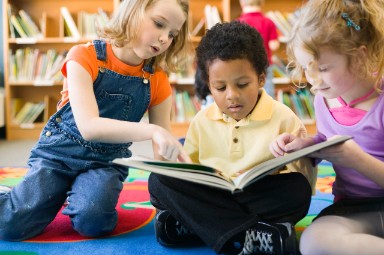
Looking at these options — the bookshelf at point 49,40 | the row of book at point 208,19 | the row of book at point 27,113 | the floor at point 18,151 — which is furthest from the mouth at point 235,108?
the row of book at point 27,113

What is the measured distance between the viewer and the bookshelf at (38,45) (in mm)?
3400

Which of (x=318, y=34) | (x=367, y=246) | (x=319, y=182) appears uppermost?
(x=318, y=34)

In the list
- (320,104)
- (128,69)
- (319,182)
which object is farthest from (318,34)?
(319,182)

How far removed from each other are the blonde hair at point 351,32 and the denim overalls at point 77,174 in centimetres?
52

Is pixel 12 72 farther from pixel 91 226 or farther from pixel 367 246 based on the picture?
pixel 367 246

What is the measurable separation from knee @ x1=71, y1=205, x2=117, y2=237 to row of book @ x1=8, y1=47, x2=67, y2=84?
7.94 feet

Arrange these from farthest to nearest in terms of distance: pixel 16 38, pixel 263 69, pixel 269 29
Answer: pixel 16 38 < pixel 269 29 < pixel 263 69

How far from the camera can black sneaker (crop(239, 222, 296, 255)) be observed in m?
0.92

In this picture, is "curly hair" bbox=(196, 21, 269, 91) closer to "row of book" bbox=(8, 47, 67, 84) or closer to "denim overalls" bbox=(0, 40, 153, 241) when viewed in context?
"denim overalls" bbox=(0, 40, 153, 241)

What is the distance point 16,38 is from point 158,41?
2.50 metres

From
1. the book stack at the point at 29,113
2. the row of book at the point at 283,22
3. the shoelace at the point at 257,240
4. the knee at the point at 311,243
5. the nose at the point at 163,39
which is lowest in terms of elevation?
the book stack at the point at 29,113

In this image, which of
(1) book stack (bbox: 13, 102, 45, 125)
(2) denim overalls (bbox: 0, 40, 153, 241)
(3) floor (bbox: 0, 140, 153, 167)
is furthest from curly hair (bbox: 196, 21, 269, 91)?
(1) book stack (bbox: 13, 102, 45, 125)

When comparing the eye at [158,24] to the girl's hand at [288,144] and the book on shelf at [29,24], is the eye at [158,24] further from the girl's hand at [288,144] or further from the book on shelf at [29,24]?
the book on shelf at [29,24]

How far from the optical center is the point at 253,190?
101 centimetres
